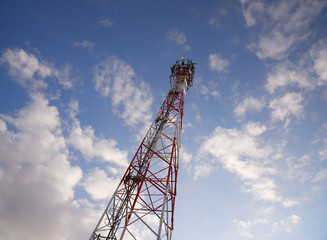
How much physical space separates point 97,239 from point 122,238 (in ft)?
5.03

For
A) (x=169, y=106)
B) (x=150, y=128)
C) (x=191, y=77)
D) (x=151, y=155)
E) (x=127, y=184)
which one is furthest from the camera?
(x=191, y=77)

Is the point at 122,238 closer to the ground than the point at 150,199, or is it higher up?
closer to the ground

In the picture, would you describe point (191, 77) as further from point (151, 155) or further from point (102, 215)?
point (102, 215)

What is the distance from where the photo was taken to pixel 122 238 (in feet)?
39.0

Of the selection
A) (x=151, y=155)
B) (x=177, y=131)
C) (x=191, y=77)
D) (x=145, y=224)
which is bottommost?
Result: (x=145, y=224)

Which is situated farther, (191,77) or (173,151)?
(191,77)

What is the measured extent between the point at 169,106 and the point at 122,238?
12.7 m

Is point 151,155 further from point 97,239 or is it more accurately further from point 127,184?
point 97,239

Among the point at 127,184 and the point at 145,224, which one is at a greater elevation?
the point at 127,184

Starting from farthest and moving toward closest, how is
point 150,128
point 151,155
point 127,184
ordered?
point 150,128
point 151,155
point 127,184

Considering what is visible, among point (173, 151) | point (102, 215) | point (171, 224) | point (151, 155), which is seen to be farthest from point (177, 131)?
point (102, 215)

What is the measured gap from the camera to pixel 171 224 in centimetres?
1239

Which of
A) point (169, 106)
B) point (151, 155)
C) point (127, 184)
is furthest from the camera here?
point (169, 106)

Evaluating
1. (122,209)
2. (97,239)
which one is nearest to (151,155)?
(122,209)
